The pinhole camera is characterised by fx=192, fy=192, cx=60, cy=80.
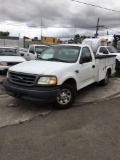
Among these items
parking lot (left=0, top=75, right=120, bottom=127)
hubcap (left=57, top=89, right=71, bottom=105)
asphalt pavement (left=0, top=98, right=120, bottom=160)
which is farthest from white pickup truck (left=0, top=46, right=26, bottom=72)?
asphalt pavement (left=0, top=98, right=120, bottom=160)

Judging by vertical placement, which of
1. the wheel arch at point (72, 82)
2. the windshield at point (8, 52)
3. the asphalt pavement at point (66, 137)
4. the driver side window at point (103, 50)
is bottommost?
the asphalt pavement at point (66, 137)

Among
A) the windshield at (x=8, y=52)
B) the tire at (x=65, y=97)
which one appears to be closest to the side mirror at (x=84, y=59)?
the tire at (x=65, y=97)

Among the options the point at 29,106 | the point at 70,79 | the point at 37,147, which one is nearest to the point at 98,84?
the point at 70,79

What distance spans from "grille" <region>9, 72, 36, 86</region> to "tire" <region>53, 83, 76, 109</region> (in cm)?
85

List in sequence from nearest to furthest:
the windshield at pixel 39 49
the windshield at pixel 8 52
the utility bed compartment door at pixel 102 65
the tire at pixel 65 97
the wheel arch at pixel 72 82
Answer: the tire at pixel 65 97 < the wheel arch at pixel 72 82 < the utility bed compartment door at pixel 102 65 < the windshield at pixel 8 52 < the windshield at pixel 39 49

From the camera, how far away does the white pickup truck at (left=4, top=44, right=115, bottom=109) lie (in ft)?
15.8

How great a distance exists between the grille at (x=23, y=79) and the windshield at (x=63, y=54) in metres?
1.32

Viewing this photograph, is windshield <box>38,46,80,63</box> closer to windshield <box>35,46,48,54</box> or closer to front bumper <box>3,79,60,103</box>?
→ front bumper <box>3,79,60,103</box>

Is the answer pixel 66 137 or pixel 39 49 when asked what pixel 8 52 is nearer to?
pixel 39 49

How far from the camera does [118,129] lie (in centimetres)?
417

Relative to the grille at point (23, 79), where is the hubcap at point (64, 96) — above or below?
below

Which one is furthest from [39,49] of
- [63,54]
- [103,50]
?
[63,54]

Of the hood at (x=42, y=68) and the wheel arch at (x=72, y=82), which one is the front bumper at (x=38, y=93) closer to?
the hood at (x=42, y=68)

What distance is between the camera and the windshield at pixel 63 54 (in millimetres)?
5941
